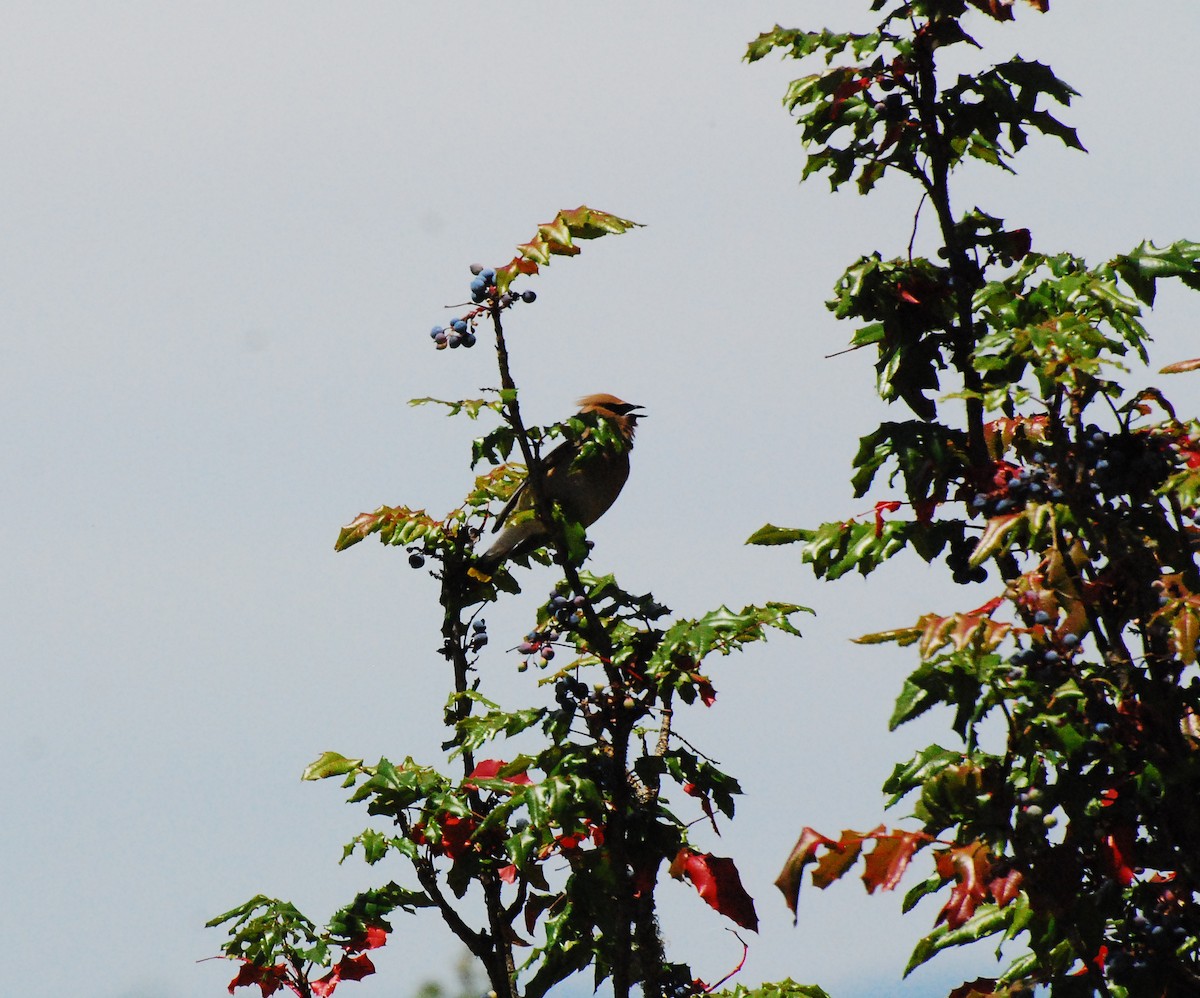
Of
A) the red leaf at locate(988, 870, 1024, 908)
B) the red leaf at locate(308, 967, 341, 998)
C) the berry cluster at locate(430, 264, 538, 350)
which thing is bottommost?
the red leaf at locate(988, 870, 1024, 908)

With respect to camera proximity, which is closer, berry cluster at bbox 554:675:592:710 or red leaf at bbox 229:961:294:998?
berry cluster at bbox 554:675:592:710

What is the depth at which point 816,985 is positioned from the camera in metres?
5.48

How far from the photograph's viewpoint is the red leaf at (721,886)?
191 inches

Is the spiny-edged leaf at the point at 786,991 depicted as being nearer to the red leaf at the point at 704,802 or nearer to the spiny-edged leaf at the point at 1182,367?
the red leaf at the point at 704,802

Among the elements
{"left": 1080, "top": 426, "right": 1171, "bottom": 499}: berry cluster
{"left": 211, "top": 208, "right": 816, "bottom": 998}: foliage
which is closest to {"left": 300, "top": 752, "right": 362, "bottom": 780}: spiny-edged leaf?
{"left": 211, "top": 208, "right": 816, "bottom": 998}: foliage

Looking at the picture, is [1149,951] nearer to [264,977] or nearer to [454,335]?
[454,335]

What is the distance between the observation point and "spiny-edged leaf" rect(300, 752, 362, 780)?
5.29m

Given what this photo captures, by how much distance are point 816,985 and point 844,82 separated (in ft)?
10.7

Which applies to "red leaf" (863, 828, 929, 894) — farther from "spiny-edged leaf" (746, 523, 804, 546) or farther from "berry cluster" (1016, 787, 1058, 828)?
"spiny-edged leaf" (746, 523, 804, 546)

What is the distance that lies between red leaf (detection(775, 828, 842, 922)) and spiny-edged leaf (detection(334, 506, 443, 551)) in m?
2.69

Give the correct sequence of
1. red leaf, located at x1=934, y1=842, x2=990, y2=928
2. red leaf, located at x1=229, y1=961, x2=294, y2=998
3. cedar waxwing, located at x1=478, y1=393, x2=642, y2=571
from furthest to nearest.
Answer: red leaf, located at x1=229, y1=961, x2=294, y2=998 → cedar waxwing, located at x1=478, y1=393, x2=642, y2=571 → red leaf, located at x1=934, y1=842, x2=990, y2=928

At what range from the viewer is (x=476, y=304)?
506cm

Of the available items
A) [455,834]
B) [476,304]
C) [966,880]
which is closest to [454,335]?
[476,304]

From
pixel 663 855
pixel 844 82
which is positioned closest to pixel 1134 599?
pixel 663 855
